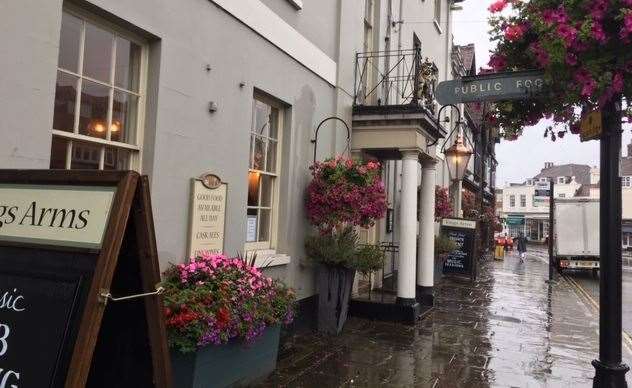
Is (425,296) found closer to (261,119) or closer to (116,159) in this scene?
(261,119)

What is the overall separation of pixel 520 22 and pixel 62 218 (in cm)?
334

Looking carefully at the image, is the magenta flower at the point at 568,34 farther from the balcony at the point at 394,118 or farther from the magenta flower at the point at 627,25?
the balcony at the point at 394,118

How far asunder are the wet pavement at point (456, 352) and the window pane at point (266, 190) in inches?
73.5

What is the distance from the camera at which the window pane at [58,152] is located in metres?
4.04

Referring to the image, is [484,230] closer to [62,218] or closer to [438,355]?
[438,355]

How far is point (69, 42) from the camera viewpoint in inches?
163

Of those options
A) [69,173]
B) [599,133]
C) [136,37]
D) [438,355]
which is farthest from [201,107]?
[438,355]

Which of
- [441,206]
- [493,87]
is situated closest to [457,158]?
[441,206]

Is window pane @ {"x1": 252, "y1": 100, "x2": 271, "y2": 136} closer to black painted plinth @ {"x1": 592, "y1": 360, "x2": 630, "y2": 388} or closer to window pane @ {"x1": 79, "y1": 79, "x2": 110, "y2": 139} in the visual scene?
window pane @ {"x1": 79, "y1": 79, "x2": 110, "y2": 139}

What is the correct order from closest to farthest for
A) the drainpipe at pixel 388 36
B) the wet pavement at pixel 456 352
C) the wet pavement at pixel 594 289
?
the wet pavement at pixel 456 352 → the drainpipe at pixel 388 36 → the wet pavement at pixel 594 289

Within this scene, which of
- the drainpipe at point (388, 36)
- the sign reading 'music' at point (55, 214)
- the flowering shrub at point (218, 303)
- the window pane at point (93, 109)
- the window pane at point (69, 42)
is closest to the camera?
the sign reading 'music' at point (55, 214)

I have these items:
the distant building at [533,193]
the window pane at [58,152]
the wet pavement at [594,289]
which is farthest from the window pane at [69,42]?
the distant building at [533,193]

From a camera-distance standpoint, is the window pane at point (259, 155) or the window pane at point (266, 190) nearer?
the window pane at point (259, 155)

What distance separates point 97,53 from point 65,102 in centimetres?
56
